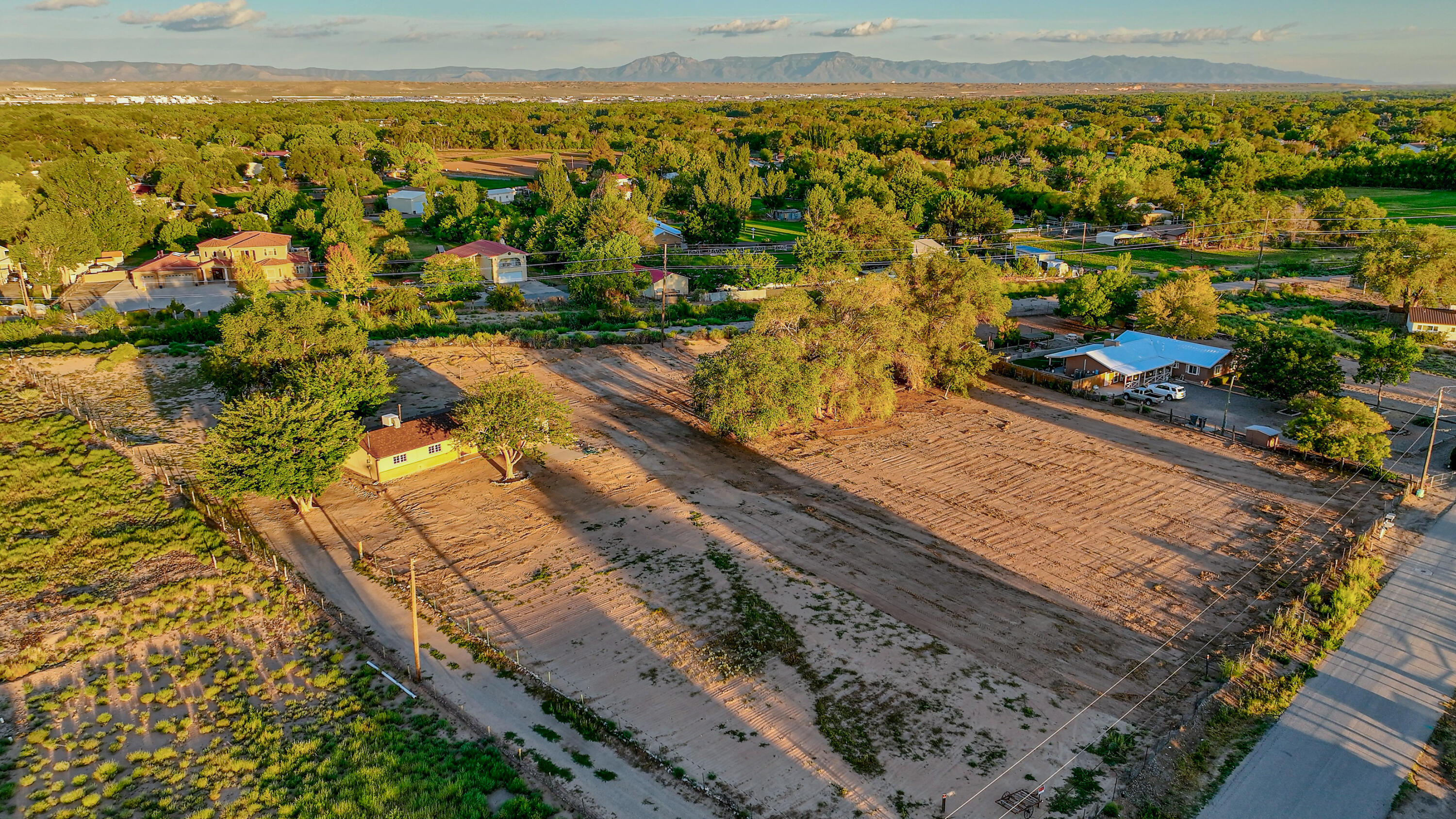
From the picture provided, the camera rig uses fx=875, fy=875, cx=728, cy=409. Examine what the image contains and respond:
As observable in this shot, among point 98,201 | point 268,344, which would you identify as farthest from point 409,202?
point 268,344

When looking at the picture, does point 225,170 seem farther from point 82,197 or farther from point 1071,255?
point 1071,255

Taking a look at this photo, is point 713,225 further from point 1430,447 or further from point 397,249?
point 1430,447

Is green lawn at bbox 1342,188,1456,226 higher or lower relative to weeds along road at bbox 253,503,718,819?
higher

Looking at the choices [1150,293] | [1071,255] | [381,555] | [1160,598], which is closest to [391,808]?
[381,555]

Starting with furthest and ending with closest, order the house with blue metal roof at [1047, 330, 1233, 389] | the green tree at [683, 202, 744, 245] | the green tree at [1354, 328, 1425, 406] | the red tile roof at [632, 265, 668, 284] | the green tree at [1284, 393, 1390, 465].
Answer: the green tree at [683, 202, 744, 245]
the red tile roof at [632, 265, 668, 284]
the house with blue metal roof at [1047, 330, 1233, 389]
the green tree at [1354, 328, 1425, 406]
the green tree at [1284, 393, 1390, 465]

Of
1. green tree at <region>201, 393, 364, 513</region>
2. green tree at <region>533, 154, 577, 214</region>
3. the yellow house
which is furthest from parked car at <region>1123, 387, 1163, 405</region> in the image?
green tree at <region>533, 154, 577, 214</region>

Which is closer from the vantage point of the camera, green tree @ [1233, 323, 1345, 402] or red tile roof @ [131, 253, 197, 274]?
green tree @ [1233, 323, 1345, 402]

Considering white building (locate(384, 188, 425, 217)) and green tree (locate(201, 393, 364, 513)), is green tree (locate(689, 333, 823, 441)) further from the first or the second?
white building (locate(384, 188, 425, 217))
